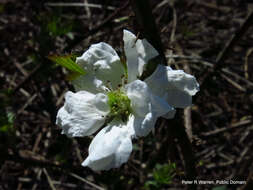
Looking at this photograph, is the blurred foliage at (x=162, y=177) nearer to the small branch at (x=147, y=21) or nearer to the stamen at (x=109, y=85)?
the stamen at (x=109, y=85)

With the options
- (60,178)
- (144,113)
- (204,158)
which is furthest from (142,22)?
(60,178)

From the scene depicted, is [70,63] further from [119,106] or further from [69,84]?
[69,84]

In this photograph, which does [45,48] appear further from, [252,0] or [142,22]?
[252,0]

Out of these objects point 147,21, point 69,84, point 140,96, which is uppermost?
point 147,21

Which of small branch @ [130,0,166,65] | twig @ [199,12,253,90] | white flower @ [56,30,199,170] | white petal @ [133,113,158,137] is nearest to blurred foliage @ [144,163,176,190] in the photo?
twig @ [199,12,253,90]

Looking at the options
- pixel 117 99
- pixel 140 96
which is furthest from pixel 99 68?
pixel 140 96

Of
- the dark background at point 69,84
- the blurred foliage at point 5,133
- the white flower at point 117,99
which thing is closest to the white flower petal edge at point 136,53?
the white flower at point 117,99

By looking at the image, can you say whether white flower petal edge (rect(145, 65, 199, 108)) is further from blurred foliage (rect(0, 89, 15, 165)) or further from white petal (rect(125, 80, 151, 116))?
blurred foliage (rect(0, 89, 15, 165))
